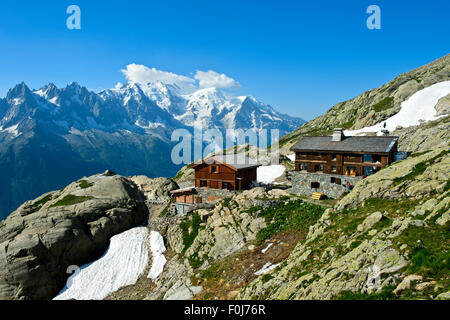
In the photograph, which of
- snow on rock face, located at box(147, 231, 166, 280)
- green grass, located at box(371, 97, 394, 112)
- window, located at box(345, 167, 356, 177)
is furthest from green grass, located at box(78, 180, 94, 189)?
green grass, located at box(371, 97, 394, 112)

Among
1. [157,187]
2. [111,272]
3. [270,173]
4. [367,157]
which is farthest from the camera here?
[157,187]

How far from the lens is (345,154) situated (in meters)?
44.1

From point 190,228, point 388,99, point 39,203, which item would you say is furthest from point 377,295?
point 388,99

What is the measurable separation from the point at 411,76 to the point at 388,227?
5108 inches

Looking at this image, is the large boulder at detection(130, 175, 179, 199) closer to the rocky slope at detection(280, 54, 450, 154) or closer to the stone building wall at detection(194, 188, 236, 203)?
the stone building wall at detection(194, 188, 236, 203)

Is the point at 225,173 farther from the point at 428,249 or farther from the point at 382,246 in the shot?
the point at 428,249

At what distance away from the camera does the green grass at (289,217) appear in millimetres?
32812

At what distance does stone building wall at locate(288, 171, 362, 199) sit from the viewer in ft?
140

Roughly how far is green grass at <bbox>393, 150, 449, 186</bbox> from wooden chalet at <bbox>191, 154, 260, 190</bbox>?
28.5 m

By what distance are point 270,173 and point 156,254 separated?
38.0m
